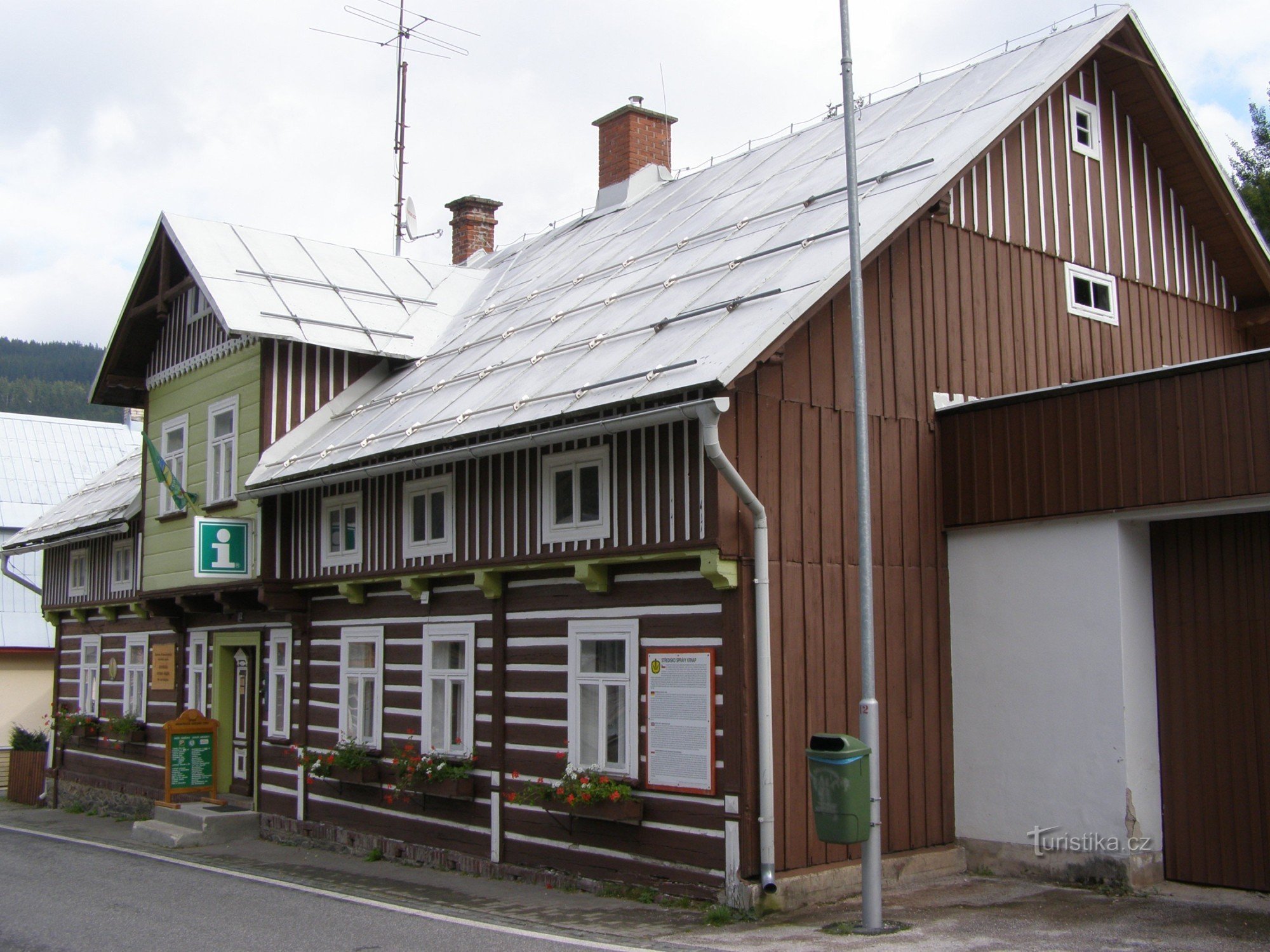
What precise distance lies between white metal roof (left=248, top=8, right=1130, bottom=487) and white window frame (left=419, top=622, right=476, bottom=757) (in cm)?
216

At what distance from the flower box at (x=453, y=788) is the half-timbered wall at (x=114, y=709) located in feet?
28.1

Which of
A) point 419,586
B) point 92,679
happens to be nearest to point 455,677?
point 419,586

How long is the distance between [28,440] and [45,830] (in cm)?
2135

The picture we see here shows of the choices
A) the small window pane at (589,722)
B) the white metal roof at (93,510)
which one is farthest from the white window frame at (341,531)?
the white metal roof at (93,510)

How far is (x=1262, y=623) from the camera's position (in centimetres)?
1131

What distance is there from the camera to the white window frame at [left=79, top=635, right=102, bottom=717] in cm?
2539

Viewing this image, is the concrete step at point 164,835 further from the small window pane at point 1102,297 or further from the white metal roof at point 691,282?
the small window pane at point 1102,297

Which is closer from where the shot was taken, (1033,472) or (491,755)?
(1033,472)

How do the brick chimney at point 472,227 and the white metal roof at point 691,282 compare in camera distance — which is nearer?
the white metal roof at point 691,282

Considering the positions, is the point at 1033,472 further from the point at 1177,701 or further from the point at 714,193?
the point at 714,193

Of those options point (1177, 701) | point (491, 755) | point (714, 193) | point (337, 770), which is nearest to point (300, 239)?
point (714, 193)

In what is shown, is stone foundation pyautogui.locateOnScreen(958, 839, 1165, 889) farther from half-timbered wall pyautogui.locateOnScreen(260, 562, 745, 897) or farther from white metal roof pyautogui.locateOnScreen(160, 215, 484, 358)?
white metal roof pyautogui.locateOnScreen(160, 215, 484, 358)

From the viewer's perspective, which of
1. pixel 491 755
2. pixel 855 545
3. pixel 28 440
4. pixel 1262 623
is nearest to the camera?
pixel 1262 623

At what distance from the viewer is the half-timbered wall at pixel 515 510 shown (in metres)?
11.6
